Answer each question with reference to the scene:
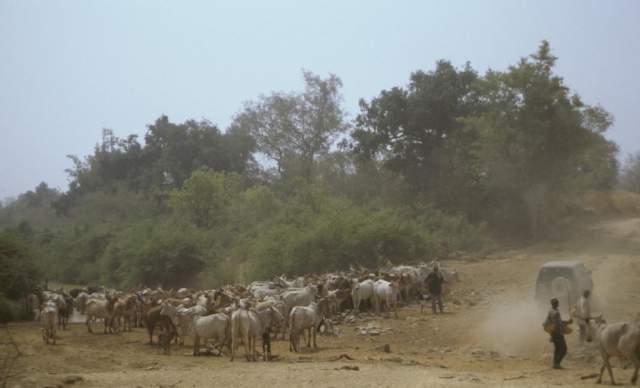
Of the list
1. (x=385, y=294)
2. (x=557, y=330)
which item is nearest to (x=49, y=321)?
(x=385, y=294)

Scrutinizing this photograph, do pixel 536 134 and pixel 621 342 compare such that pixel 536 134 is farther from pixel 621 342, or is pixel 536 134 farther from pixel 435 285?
pixel 621 342

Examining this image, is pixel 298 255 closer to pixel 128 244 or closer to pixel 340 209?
pixel 340 209

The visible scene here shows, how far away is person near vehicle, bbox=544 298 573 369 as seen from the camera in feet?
46.1

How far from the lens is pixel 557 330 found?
46.1ft

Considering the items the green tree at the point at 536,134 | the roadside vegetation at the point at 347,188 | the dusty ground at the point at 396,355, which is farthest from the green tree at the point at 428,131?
the dusty ground at the point at 396,355

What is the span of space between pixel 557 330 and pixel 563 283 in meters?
4.11

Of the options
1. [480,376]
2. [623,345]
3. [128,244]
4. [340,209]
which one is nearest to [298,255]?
[340,209]

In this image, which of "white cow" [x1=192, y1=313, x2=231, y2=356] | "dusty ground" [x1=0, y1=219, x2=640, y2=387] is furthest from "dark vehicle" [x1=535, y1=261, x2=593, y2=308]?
"white cow" [x1=192, y1=313, x2=231, y2=356]

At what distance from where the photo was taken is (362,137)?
1959 inches

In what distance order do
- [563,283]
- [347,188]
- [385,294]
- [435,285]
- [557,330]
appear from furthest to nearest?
[347,188] → [385,294] → [435,285] → [563,283] → [557,330]

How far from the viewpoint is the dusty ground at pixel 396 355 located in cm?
1297

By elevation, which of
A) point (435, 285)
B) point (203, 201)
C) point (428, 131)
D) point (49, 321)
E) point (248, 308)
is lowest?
point (49, 321)

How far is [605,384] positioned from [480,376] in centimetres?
234

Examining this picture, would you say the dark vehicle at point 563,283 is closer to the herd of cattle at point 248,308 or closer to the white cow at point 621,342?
the white cow at point 621,342
